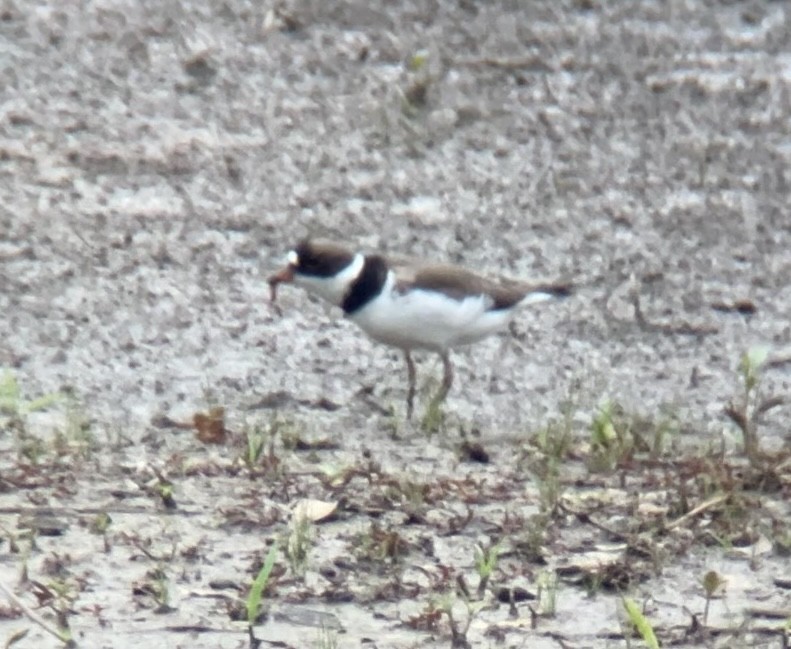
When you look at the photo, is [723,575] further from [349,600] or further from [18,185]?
[18,185]

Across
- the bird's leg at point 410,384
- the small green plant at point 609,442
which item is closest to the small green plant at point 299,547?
the small green plant at point 609,442

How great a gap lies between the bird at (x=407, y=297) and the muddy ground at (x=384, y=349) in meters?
0.23

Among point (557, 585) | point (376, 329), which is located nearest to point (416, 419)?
point (376, 329)

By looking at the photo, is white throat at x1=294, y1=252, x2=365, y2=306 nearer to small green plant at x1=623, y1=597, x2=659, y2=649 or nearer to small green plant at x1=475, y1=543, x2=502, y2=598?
small green plant at x1=475, y1=543, x2=502, y2=598

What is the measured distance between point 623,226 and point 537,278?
783mm

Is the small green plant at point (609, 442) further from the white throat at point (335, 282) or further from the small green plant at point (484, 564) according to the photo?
the white throat at point (335, 282)

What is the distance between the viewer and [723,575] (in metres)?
5.90

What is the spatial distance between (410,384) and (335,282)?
0.51 m

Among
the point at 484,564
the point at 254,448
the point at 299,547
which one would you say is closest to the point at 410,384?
the point at 254,448

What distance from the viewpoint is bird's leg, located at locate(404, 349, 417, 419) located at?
770 cm

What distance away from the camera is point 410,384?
7941 mm

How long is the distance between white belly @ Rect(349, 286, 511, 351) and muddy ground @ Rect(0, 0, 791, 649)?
22 centimetres

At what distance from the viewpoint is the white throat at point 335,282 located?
8070 millimetres

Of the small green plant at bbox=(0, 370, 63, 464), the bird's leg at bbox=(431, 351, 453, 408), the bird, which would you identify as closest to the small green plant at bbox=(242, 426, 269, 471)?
the small green plant at bbox=(0, 370, 63, 464)
